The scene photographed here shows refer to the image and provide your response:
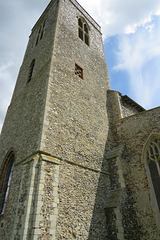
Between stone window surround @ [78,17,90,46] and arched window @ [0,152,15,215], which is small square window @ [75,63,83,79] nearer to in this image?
stone window surround @ [78,17,90,46]

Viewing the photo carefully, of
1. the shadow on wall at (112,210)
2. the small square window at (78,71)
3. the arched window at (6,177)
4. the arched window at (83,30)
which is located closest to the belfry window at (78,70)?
the small square window at (78,71)

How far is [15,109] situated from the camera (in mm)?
11555

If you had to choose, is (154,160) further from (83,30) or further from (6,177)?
(83,30)

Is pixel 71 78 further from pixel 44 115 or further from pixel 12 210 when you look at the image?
pixel 12 210

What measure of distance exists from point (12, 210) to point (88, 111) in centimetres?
631

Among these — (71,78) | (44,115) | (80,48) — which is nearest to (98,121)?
(71,78)

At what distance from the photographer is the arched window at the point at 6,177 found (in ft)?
27.2

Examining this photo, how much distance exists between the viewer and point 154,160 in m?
8.91

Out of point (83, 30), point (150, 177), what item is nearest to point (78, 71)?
point (83, 30)

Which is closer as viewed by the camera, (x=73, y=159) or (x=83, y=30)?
(x=73, y=159)

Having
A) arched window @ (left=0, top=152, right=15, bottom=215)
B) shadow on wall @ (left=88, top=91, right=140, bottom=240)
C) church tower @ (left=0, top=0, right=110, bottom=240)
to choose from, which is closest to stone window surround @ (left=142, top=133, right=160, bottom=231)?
shadow on wall @ (left=88, top=91, right=140, bottom=240)

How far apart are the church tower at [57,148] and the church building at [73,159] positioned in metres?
0.03

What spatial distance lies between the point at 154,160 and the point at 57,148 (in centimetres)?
501

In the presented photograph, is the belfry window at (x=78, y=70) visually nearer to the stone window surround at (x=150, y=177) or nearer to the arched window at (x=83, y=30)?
the arched window at (x=83, y=30)
